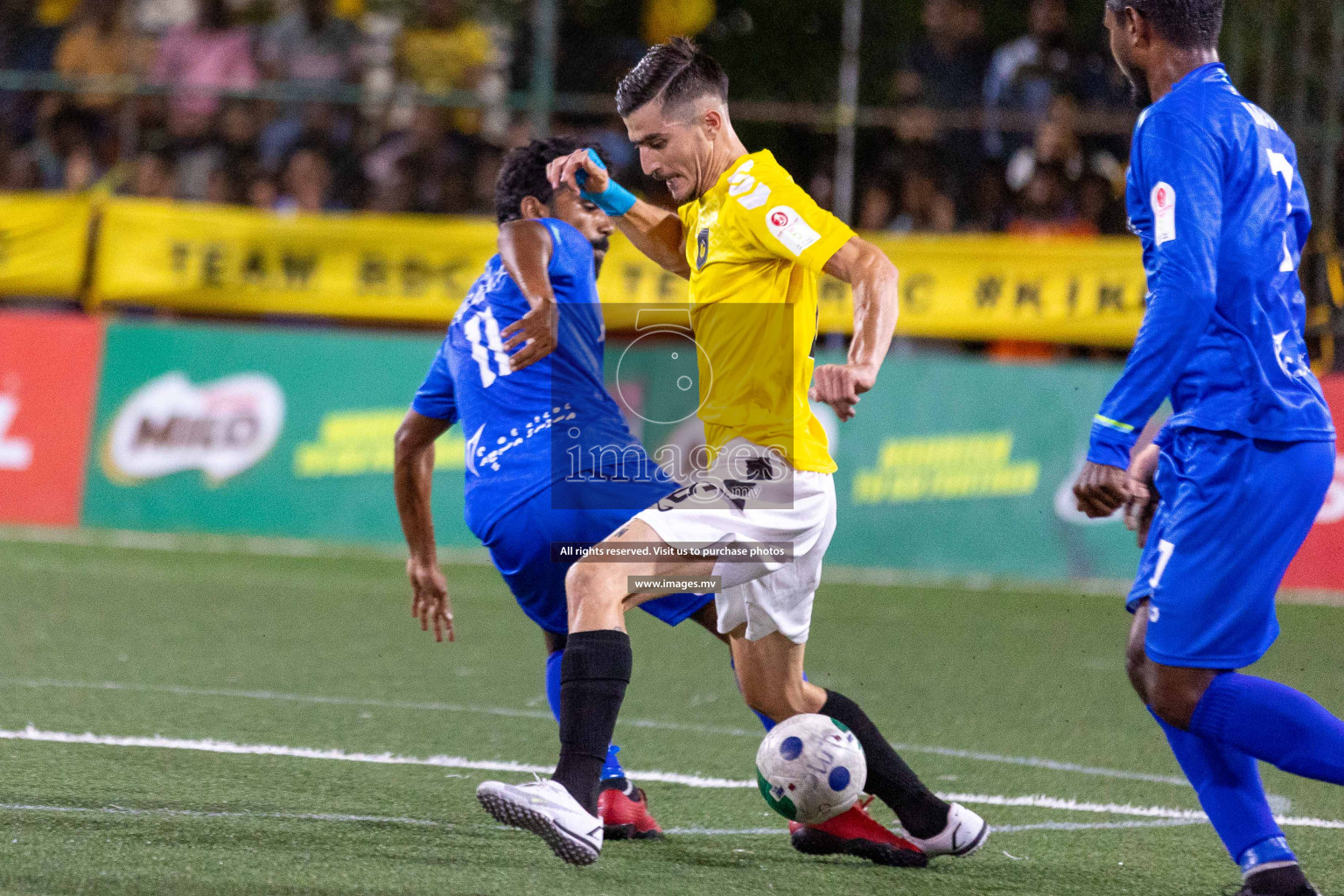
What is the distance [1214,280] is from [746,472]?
3.90ft

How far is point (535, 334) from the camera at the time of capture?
4.66m

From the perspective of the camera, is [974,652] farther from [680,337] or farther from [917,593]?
[680,337]

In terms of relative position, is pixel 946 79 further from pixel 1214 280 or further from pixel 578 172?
pixel 1214 280

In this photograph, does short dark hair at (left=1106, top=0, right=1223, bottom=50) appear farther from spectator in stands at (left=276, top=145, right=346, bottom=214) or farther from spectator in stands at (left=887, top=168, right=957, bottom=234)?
spectator in stands at (left=276, top=145, right=346, bottom=214)

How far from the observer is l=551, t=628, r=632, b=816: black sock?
3797mm

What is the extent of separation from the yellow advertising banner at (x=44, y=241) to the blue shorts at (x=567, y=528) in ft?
29.9

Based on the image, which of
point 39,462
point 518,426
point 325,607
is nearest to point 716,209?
point 518,426

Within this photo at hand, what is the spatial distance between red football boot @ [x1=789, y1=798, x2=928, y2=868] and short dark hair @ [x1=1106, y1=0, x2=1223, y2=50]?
81.1 inches

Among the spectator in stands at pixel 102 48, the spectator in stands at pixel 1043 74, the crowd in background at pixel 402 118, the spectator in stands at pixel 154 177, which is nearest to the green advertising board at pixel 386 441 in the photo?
the crowd in background at pixel 402 118

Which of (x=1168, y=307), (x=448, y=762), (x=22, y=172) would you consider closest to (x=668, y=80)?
(x=1168, y=307)

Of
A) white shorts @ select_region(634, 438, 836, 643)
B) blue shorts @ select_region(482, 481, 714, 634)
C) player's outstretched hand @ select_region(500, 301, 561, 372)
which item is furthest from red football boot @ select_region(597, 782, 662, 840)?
player's outstretched hand @ select_region(500, 301, 561, 372)

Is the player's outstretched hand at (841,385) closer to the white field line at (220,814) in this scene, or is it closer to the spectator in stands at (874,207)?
the white field line at (220,814)

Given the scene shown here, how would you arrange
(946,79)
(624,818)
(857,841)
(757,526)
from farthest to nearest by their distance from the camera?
(946,79) → (624,818) → (857,841) → (757,526)

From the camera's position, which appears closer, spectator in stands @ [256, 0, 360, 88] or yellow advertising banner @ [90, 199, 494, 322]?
yellow advertising banner @ [90, 199, 494, 322]
